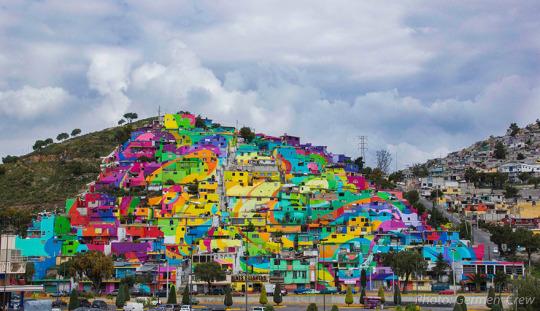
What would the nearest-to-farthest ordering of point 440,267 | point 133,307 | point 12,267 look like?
point 12,267 < point 133,307 < point 440,267

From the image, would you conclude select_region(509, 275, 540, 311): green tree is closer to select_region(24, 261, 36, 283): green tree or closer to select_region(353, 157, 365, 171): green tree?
select_region(24, 261, 36, 283): green tree

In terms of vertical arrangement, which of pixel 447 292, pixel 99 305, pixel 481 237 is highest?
pixel 481 237

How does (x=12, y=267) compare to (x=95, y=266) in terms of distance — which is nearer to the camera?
(x=12, y=267)

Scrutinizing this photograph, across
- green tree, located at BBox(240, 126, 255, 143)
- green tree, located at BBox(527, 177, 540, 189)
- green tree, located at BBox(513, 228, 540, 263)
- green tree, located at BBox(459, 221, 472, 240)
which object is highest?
green tree, located at BBox(240, 126, 255, 143)

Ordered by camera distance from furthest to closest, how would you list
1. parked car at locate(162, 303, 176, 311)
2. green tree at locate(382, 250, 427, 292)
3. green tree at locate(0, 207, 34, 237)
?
1. green tree at locate(0, 207, 34, 237)
2. green tree at locate(382, 250, 427, 292)
3. parked car at locate(162, 303, 176, 311)

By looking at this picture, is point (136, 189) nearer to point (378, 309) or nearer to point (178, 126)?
point (178, 126)

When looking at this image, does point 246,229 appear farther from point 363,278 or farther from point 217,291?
point 363,278

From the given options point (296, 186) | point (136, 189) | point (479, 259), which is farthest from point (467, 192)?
point (136, 189)

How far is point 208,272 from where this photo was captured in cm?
6981

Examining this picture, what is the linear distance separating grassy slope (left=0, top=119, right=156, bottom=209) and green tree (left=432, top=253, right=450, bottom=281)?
52.9 meters

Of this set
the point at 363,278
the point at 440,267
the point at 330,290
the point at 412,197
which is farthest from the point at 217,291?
the point at 412,197

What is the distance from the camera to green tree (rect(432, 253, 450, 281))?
7356 cm

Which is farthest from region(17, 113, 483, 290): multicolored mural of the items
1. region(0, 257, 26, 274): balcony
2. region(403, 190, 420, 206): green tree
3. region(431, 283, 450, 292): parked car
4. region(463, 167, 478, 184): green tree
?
region(463, 167, 478, 184): green tree

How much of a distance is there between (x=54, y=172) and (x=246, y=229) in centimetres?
4569
